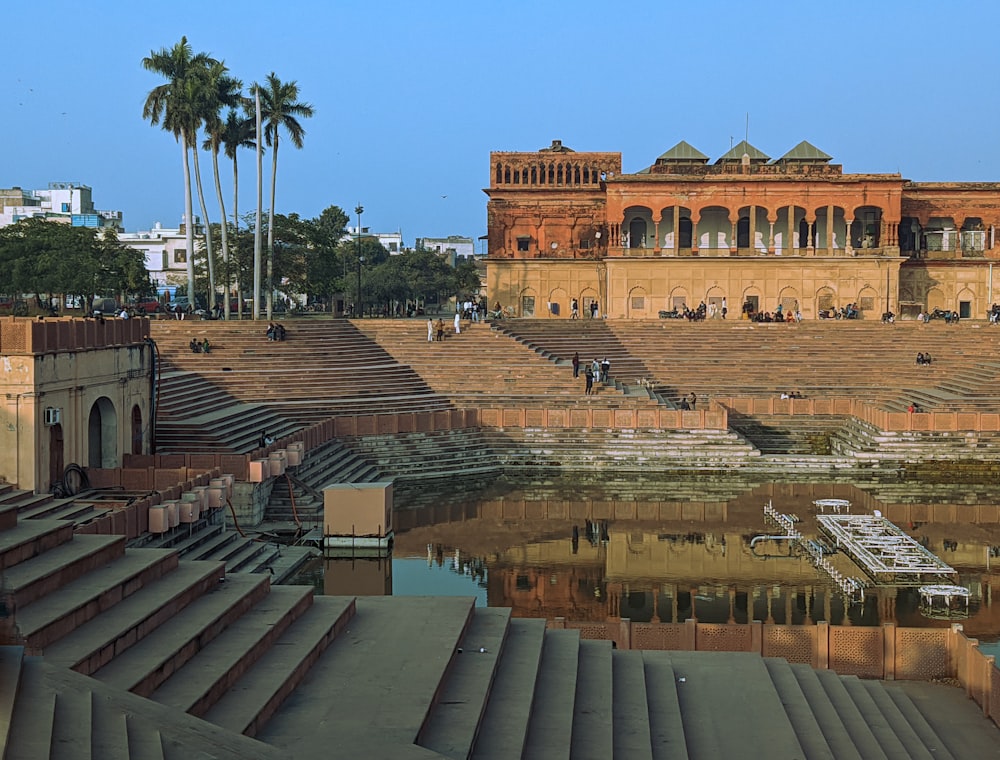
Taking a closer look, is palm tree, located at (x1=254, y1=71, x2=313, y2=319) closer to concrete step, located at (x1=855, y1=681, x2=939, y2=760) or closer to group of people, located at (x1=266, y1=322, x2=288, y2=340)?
group of people, located at (x1=266, y1=322, x2=288, y2=340)

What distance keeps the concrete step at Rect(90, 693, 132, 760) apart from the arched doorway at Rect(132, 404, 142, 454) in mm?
18401

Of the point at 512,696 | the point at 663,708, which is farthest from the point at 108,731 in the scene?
the point at 663,708

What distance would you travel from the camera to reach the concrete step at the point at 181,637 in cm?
1166

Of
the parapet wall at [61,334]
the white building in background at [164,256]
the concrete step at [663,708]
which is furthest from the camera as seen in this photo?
the white building in background at [164,256]

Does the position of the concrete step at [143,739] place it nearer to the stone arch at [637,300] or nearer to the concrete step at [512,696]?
the concrete step at [512,696]

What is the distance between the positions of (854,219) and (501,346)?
76.4ft

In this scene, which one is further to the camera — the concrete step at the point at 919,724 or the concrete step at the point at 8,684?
the concrete step at the point at 919,724

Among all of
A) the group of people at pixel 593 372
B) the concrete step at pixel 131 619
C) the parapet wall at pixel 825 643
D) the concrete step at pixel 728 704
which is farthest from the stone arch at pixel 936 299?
the concrete step at pixel 131 619

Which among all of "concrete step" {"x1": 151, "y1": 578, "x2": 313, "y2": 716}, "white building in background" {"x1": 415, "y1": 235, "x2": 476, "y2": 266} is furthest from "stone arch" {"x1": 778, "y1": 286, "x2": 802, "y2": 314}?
"white building in background" {"x1": 415, "y1": 235, "x2": 476, "y2": 266}

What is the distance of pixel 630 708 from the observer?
14.3 meters

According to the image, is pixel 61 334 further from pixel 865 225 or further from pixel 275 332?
pixel 865 225

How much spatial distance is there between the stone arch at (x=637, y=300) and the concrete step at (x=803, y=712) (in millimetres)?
43803

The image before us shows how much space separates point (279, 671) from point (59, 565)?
104 inches

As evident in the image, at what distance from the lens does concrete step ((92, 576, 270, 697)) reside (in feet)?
38.3
